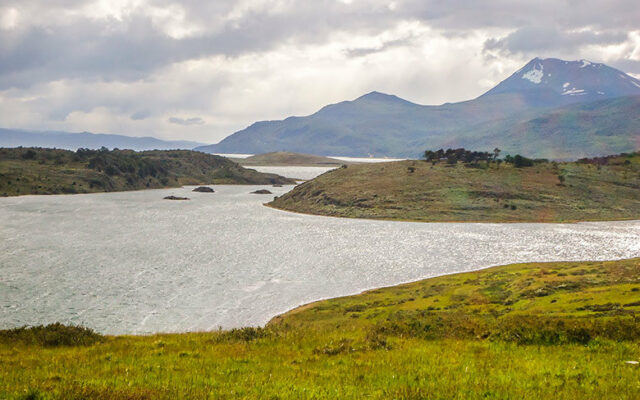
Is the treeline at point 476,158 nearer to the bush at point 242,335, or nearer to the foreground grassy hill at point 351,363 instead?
the foreground grassy hill at point 351,363

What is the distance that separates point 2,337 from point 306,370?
1670cm

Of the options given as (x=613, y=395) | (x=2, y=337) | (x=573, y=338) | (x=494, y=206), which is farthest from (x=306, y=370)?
(x=494, y=206)

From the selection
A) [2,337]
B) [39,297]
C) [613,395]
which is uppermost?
[613,395]

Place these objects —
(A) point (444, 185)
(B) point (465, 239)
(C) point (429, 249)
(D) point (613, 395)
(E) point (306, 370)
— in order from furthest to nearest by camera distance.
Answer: (A) point (444, 185)
(B) point (465, 239)
(C) point (429, 249)
(E) point (306, 370)
(D) point (613, 395)

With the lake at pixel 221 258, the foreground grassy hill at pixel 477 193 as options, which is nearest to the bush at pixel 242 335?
the lake at pixel 221 258

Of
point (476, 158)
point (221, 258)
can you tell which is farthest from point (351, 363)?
point (476, 158)

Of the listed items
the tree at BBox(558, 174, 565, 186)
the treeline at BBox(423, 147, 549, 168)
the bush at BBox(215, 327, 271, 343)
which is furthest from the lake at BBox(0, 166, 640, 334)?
the treeline at BBox(423, 147, 549, 168)

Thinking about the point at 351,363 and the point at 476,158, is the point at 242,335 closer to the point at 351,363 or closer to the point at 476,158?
the point at 351,363

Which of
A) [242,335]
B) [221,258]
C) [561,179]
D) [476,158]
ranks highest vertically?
[476,158]

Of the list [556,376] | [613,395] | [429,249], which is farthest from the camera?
[429,249]

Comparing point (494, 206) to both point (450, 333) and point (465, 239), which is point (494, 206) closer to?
point (465, 239)

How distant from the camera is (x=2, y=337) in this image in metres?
22.9

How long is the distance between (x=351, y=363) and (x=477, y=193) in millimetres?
141480

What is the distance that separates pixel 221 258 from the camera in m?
83.8
